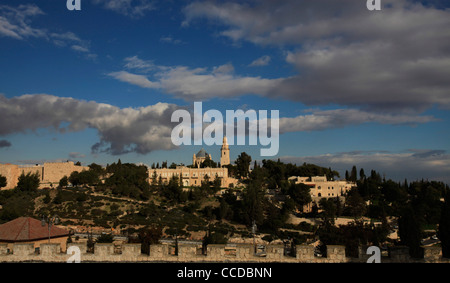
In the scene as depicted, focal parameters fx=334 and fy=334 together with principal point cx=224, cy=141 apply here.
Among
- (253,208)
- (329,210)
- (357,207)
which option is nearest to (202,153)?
(253,208)

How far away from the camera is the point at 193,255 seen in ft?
32.1

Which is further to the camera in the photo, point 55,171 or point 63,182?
point 55,171

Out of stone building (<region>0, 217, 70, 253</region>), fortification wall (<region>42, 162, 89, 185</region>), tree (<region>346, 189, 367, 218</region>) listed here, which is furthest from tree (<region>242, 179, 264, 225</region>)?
fortification wall (<region>42, 162, 89, 185</region>)

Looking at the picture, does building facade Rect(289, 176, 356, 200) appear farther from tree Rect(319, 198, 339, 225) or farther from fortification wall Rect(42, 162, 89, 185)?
fortification wall Rect(42, 162, 89, 185)

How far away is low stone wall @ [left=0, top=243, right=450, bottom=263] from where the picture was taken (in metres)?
9.59

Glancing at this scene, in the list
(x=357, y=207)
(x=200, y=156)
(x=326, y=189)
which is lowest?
(x=357, y=207)

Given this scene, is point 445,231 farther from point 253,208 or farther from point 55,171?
point 55,171

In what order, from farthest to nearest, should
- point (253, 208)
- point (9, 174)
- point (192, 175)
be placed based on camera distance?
point (192, 175), point (9, 174), point (253, 208)

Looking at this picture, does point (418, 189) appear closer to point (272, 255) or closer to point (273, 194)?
point (273, 194)

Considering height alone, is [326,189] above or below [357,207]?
above

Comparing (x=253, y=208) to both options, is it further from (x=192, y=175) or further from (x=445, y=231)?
(x=445, y=231)

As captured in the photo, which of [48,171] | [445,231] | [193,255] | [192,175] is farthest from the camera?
[192,175]
